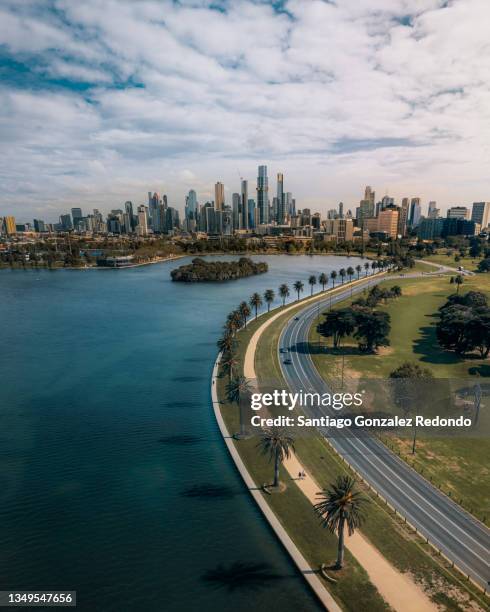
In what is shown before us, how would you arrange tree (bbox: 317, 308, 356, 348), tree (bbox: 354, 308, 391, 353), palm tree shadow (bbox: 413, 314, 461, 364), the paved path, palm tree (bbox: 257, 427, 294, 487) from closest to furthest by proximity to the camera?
the paved path, palm tree (bbox: 257, 427, 294, 487), palm tree shadow (bbox: 413, 314, 461, 364), tree (bbox: 354, 308, 391, 353), tree (bbox: 317, 308, 356, 348)

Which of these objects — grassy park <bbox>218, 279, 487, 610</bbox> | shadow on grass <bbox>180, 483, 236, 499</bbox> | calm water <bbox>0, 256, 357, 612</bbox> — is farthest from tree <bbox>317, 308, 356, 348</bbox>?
shadow on grass <bbox>180, 483, 236, 499</bbox>

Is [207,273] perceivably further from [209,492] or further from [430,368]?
[209,492]

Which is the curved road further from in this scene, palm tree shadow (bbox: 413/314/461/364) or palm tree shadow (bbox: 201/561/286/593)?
palm tree shadow (bbox: 413/314/461/364)

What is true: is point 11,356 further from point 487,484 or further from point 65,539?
point 487,484

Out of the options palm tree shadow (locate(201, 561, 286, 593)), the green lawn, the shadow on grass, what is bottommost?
palm tree shadow (locate(201, 561, 286, 593))

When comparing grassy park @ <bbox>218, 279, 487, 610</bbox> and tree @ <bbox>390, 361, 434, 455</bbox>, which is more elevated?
tree @ <bbox>390, 361, 434, 455</bbox>
